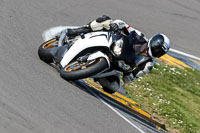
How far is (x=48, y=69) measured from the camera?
7809 mm

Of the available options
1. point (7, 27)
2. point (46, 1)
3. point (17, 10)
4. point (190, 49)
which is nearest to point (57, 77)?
point (7, 27)

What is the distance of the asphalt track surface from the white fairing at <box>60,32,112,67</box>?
0.42m

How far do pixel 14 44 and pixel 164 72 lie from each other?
13.7 feet

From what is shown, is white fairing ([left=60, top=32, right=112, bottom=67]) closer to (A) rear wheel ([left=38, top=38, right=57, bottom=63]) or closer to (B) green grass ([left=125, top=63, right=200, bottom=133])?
(A) rear wheel ([left=38, top=38, right=57, bottom=63])

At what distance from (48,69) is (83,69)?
1.05 m

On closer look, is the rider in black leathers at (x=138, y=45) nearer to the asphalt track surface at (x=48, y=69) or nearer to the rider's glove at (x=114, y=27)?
the rider's glove at (x=114, y=27)

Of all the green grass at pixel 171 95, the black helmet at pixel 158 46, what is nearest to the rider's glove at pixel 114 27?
the black helmet at pixel 158 46

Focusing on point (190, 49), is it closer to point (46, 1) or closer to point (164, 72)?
point (164, 72)

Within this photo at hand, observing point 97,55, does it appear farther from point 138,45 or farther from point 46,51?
point 46,51

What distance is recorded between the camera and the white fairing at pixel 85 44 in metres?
7.46

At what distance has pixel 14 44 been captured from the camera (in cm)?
835

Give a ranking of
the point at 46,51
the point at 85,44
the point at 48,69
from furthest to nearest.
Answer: the point at 46,51
the point at 48,69
the point at 85,44

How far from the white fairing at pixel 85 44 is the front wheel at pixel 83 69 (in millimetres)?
166

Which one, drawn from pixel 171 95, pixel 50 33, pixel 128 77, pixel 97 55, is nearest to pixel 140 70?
pixel 128 77
